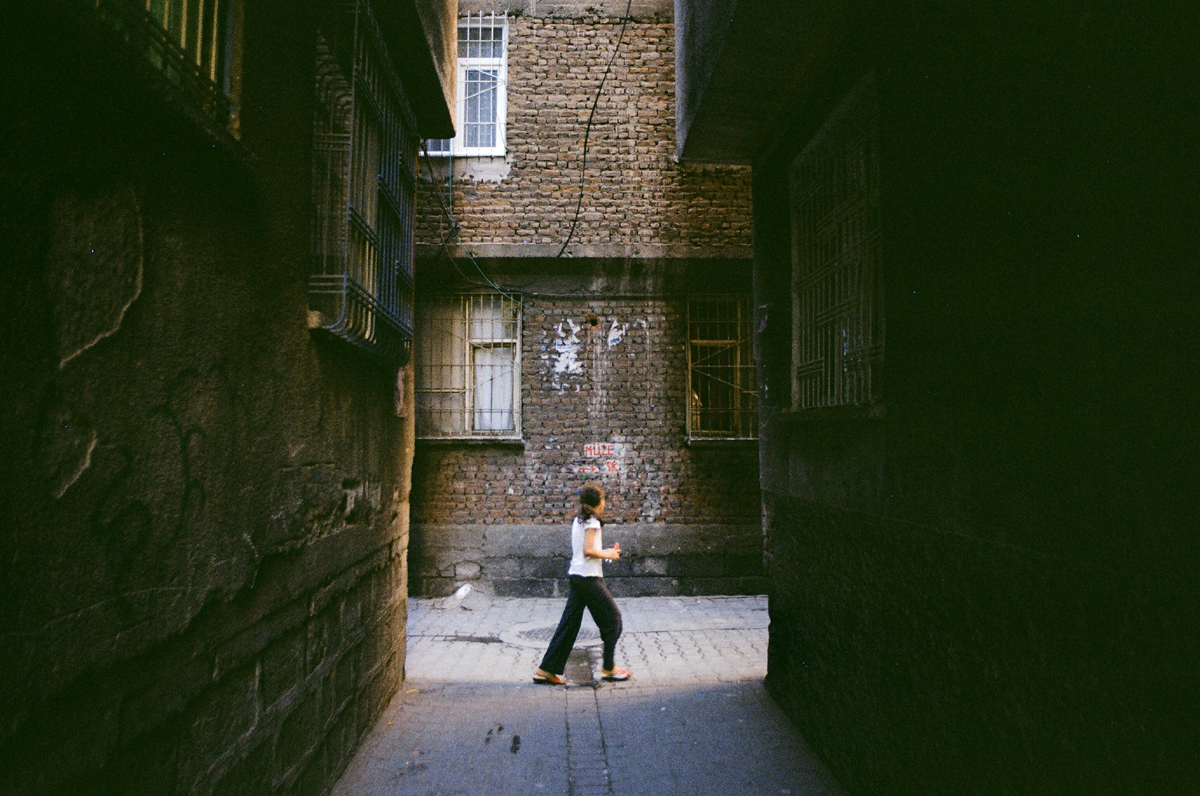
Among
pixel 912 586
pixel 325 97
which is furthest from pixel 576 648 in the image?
pixel 325 97

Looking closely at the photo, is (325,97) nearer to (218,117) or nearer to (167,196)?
(218,117)

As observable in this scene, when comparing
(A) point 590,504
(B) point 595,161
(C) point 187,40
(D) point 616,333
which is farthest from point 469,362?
(C) point 187,40

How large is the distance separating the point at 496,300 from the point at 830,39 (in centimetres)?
603

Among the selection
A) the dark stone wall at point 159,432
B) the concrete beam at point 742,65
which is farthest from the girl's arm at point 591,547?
the concrete beam at point 742,65

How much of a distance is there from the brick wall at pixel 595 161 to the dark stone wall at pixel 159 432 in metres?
5.89

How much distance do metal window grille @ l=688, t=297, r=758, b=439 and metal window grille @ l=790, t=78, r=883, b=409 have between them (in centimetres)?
465

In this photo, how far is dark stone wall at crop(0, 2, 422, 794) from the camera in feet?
4.98

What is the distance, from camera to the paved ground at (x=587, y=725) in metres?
3.80

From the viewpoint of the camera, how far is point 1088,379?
1944 mm

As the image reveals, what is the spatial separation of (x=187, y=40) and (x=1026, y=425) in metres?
3.08

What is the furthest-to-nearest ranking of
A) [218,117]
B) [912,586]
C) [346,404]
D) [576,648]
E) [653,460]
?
[653,460], [576,648], [346,404], [912,586], [218,117]

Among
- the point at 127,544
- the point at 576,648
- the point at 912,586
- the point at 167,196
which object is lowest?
the point at 576,648

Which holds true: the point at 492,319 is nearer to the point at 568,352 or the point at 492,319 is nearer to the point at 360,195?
the point at 568,352

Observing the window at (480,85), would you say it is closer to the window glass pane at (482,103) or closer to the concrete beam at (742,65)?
the window glass pane at (482,103)
